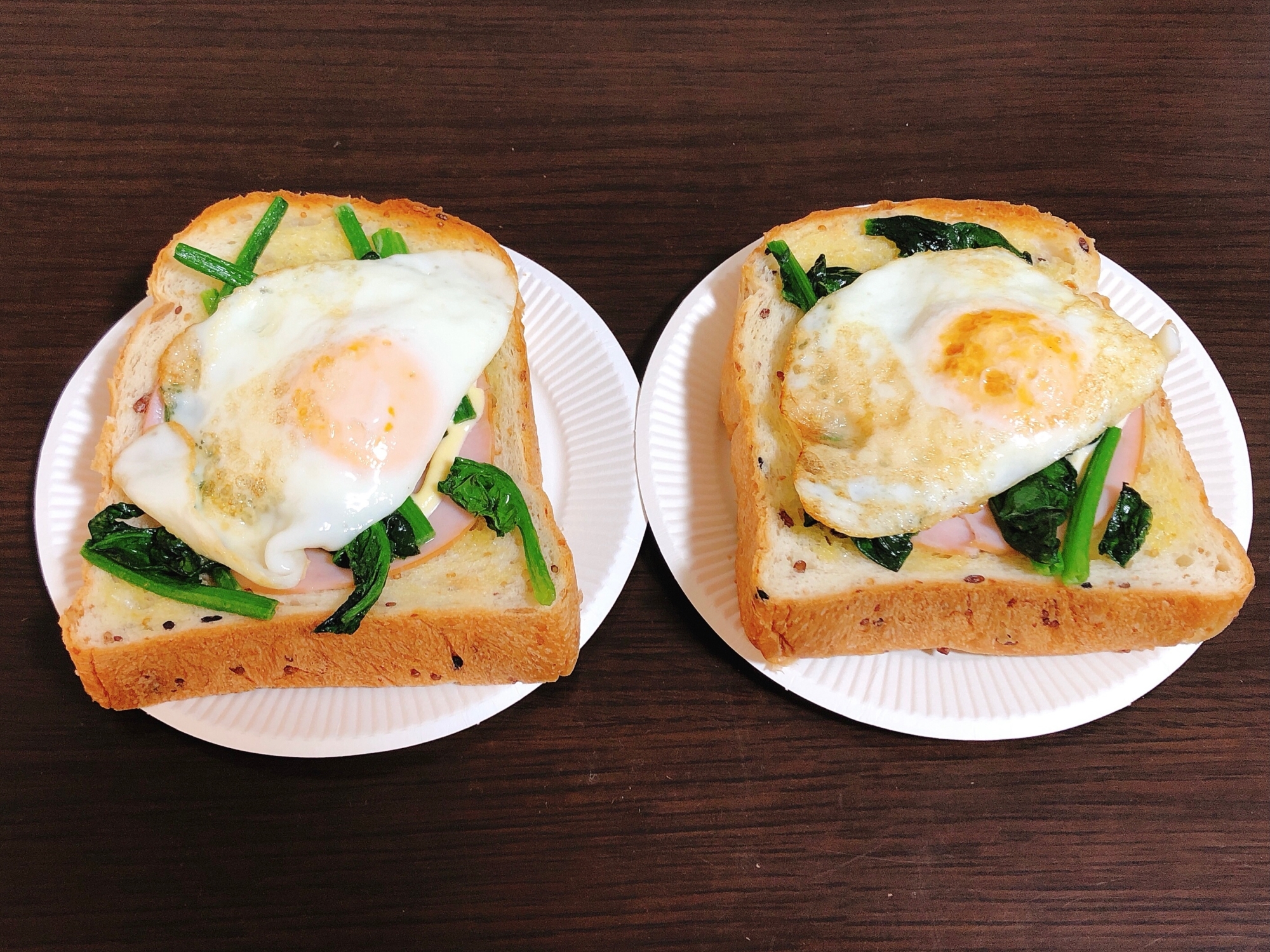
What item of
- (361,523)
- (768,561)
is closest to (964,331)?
(768,561)

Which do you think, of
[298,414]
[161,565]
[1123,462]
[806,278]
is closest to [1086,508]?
[1123,462]

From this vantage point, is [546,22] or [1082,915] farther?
[546,22]

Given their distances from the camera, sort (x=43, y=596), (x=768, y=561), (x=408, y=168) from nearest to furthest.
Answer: (x=768, y=561) < (x=43, y=596) < (x=408, y=168)

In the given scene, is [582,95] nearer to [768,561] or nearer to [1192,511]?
[768,561]

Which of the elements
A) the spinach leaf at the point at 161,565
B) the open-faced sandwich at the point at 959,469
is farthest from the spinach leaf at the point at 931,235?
the spinach leaf at the point at 161,565

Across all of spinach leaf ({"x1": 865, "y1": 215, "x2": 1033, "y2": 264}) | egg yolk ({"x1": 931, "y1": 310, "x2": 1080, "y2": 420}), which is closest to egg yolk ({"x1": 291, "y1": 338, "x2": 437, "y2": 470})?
egg yolk ({"x1": 931, "y1": 310, "x2": 1080, "y2": 420})

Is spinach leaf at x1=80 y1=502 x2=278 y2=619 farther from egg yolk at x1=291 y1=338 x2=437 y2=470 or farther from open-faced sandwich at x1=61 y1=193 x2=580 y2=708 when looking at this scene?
egg yolk at x1=291 y1=338 x2=437 y2=470

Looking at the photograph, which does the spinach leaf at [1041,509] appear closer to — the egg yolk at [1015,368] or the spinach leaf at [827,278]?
the egg yolk at [1015,368]
